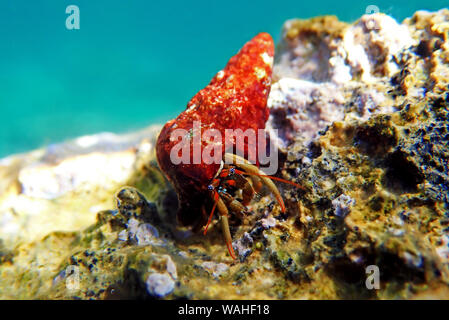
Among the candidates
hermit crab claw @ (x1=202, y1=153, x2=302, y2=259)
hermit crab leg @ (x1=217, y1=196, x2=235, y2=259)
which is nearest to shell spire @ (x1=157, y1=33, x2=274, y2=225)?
hermit crab claw @ (x1=202, y1=153, x2=302, y2=259)

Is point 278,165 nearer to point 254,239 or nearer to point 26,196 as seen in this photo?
point 254,239

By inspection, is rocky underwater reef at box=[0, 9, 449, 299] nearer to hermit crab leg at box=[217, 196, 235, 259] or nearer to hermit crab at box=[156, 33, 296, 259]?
hermit crab leg at box=[217, 196, 235, 259]

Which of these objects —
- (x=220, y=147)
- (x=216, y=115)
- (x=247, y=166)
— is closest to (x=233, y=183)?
(x=247, y=166)

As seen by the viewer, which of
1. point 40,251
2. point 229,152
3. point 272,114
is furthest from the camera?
point 272,114

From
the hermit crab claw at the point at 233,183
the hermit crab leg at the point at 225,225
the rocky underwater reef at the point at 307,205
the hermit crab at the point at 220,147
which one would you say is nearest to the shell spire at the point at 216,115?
the hermit crab at the point at 220,147

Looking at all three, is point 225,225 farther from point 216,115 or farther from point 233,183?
point 216,115
